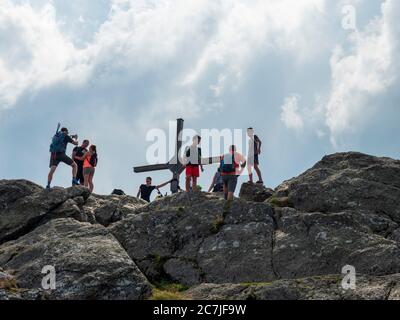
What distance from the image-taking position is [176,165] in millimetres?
41875

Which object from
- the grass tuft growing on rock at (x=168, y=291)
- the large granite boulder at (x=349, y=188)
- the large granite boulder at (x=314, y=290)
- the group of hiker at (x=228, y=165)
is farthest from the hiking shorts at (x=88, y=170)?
the large granite boulder at (x=314, y=290)

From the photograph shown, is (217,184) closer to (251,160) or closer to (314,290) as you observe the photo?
(251,160)

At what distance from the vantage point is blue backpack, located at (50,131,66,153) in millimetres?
27328

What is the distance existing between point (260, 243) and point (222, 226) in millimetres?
1833

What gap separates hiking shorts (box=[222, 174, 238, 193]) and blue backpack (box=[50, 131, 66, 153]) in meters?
8.14

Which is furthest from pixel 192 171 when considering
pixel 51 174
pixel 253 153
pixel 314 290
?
pixel 314 290

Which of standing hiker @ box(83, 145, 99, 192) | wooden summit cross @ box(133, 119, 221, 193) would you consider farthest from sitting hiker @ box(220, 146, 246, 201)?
wooden summit cross @ box(133, 119, 221, 193)

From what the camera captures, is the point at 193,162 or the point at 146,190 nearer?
the point at 193,162

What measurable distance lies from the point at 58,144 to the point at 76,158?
5.87 feet

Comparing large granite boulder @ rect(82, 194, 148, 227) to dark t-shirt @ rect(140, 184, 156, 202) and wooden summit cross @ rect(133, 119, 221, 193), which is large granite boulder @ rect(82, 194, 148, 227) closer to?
dark t-shirt @ rect(140, 184, 156, 202)

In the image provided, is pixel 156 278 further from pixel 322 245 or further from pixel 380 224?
pixel 380 224

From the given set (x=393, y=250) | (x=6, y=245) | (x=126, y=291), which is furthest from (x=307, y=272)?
(x=6, y=245)

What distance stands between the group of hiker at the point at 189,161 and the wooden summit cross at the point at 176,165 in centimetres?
975

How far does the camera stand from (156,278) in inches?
800
